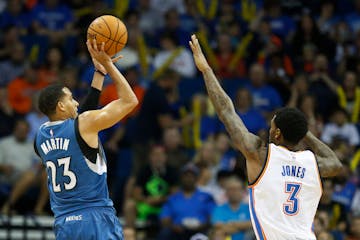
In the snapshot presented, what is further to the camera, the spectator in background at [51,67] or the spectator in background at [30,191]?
the spectator in background at [51,67]

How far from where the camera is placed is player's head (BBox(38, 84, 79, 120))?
24.2 feet

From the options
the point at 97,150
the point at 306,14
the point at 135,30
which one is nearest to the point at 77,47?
the point at 135,30

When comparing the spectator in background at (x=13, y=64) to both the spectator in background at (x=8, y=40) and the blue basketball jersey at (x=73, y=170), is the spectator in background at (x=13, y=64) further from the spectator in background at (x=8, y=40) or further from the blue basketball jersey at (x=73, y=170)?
the blue basketball jersey at (x=73, y=170)

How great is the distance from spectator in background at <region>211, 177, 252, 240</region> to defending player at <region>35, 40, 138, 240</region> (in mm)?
4940

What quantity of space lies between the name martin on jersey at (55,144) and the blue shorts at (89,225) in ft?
1.83

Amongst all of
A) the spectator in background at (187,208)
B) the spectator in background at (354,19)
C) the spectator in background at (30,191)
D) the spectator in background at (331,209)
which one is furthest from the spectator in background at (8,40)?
the spectator in background at (331,209)

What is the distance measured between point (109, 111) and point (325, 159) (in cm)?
193

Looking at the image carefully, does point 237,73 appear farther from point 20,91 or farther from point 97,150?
point 97,150

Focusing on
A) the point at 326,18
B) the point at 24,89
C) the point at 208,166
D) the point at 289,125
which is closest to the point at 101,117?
the point at 289,125

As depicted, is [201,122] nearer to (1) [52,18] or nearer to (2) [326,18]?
(2) [326,18]

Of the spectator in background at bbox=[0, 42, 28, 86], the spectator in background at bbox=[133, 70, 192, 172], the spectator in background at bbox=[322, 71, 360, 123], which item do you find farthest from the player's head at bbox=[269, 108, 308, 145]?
the spectator in background at bbox=[0, 42, 28, 86]

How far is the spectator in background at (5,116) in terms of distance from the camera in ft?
47.0

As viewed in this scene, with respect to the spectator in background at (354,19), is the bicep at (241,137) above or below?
below

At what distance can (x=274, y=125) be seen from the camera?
707 centimetres
